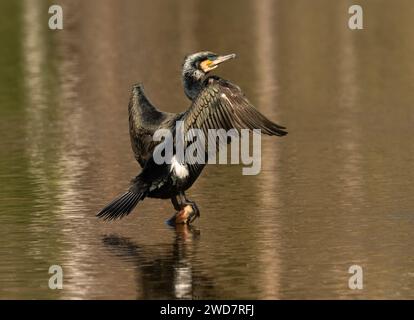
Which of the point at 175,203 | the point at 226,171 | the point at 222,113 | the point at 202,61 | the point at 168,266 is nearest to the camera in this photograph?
the point at 168,266

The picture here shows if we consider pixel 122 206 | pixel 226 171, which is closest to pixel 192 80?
pixel 122 206

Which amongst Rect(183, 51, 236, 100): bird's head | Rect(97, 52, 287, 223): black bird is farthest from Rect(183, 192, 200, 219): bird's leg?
Rect(183, 51, 236, 100): bird's head

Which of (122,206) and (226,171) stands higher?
(122,206)

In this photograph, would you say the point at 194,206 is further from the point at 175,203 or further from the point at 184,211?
the point at 175,203

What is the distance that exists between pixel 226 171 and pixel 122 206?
14.0 ft

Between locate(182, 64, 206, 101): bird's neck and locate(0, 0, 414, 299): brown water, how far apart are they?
139cm

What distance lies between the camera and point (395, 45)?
3459cm

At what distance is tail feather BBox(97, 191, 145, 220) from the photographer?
51.3 ft

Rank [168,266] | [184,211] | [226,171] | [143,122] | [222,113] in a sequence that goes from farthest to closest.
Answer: [226,171] < [143,122] < [184,211] < [222,113] < [168,266]

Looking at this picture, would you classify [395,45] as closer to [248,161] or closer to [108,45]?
[108,45]

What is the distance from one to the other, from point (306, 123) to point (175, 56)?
10125 millimetres

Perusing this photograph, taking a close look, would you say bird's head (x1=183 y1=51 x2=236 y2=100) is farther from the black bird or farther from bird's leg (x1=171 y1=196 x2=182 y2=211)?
bird's leg (x1=171 y1=196 x2=182 y2=211)

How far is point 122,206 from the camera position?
51.4 ft

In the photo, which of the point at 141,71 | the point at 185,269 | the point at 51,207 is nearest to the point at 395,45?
the point at 141,71
